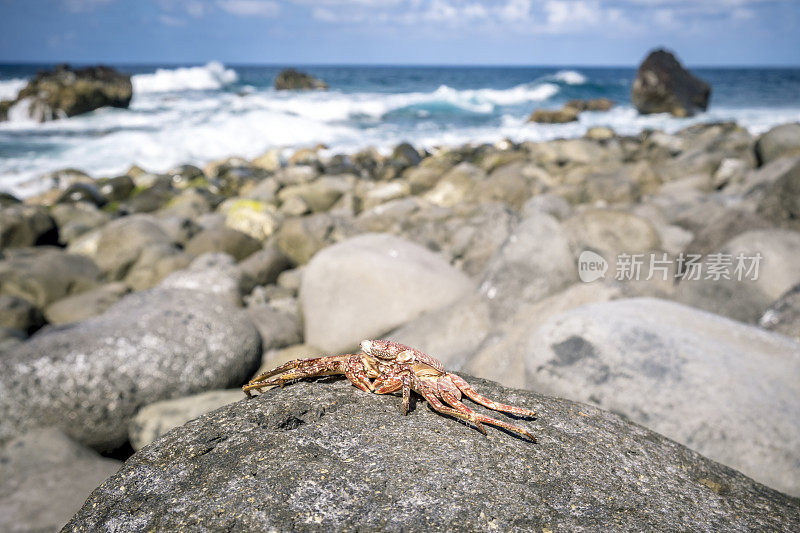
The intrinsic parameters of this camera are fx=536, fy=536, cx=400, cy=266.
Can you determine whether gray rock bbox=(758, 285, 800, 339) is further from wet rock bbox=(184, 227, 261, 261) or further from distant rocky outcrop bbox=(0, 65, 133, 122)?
distant rocky outcrop bbox=(0, 65, 133, 122)

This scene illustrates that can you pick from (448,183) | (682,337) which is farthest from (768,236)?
(448,183)

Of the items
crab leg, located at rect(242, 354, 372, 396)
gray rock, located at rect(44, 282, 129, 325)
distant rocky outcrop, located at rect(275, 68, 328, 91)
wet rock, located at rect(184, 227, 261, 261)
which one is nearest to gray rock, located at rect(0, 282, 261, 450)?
gray rock, located at rect(44, 282, 129, 325)

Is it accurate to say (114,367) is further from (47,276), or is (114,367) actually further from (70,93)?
(70,93)

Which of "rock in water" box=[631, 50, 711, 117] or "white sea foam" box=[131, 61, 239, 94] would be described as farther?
"white sea foam" box=[131, 61, 239, 94]

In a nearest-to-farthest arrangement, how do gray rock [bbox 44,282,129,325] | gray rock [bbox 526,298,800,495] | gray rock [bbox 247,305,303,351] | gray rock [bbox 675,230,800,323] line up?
1. gray rock [bbox 526,298,800,495]
2. gray rock [bbox 675,230,800,323]
3. gray rock [bbox 247,305,303,351]
4. gray rock [bbox 44,282,129,325]

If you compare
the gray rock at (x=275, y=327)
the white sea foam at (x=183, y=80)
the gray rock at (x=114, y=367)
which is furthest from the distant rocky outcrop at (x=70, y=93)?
the gray rock at (x=114, y=367)

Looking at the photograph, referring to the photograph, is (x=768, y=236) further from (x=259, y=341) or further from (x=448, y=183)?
(x=448, y=183)

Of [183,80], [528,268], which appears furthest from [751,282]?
[183,80]
